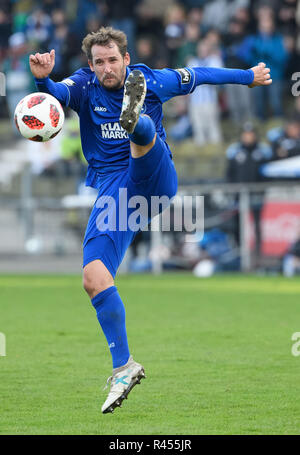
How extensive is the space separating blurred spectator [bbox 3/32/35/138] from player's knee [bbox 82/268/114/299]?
15903 millimetres

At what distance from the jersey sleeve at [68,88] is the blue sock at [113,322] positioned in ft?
4.64

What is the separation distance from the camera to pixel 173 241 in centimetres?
1712

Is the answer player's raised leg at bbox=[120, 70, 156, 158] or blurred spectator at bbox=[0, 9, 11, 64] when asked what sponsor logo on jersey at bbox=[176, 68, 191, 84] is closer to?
player's raised leg at bbox=[120, 70, 156, 158]

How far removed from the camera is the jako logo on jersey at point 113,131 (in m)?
6.49

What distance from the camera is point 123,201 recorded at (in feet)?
20.7

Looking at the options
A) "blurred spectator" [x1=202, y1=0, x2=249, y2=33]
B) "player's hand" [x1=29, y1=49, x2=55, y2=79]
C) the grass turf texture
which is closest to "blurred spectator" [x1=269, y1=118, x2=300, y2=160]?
the grass turf texture

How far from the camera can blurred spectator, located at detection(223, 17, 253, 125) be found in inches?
760

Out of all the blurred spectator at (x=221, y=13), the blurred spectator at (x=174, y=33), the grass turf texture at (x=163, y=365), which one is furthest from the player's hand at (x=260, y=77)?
the blurred spectator at (x=221, y=13)

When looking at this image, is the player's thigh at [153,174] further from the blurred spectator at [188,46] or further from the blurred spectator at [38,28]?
the blurred spectator at [38,28]

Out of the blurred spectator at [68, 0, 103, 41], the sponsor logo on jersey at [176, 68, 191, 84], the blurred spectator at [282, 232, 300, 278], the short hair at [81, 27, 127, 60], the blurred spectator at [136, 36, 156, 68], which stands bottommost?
the blurred spectator at [282, 232, 300, 278]

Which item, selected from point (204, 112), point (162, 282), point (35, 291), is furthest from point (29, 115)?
point (204, 112)

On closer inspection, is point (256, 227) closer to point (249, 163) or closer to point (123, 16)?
point (249, 163)

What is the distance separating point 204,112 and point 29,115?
1364cm
